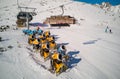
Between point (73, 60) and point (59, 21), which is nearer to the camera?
point (73, 60)

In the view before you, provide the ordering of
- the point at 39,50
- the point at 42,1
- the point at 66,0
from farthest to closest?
the point at 66,0 < the point at 42,1 < the point at 39,50

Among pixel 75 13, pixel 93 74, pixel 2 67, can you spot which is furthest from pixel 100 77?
pixel 75 13

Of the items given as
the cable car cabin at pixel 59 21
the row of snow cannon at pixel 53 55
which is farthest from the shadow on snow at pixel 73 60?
the cable car cabin at pixel 59 21

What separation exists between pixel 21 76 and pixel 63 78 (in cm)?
329

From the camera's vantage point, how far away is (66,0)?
73.9 metres

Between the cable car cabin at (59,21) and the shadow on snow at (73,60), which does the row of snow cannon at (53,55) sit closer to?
the shadow on snow at (73,60)

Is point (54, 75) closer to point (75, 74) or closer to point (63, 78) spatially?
point (63, 78)

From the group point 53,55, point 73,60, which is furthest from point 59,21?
point 53,55

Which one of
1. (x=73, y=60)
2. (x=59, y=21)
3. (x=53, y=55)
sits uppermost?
(x=59, y=21)

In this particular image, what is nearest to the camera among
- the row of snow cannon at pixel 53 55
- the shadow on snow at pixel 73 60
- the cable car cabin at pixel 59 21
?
the row of snow cannon at pixel 53 55

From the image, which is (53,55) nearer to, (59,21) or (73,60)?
(73,60)

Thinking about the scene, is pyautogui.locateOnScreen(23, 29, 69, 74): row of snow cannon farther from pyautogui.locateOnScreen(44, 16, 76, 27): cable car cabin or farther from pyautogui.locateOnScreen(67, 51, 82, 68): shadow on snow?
pyautogui.locateOnScreen(44, 16, 76, 27): cable car cabin

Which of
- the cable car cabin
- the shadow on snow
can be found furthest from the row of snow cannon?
the cable car cabin

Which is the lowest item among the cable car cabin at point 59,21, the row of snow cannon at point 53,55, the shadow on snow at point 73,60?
the shadow on snow at point 73,60
